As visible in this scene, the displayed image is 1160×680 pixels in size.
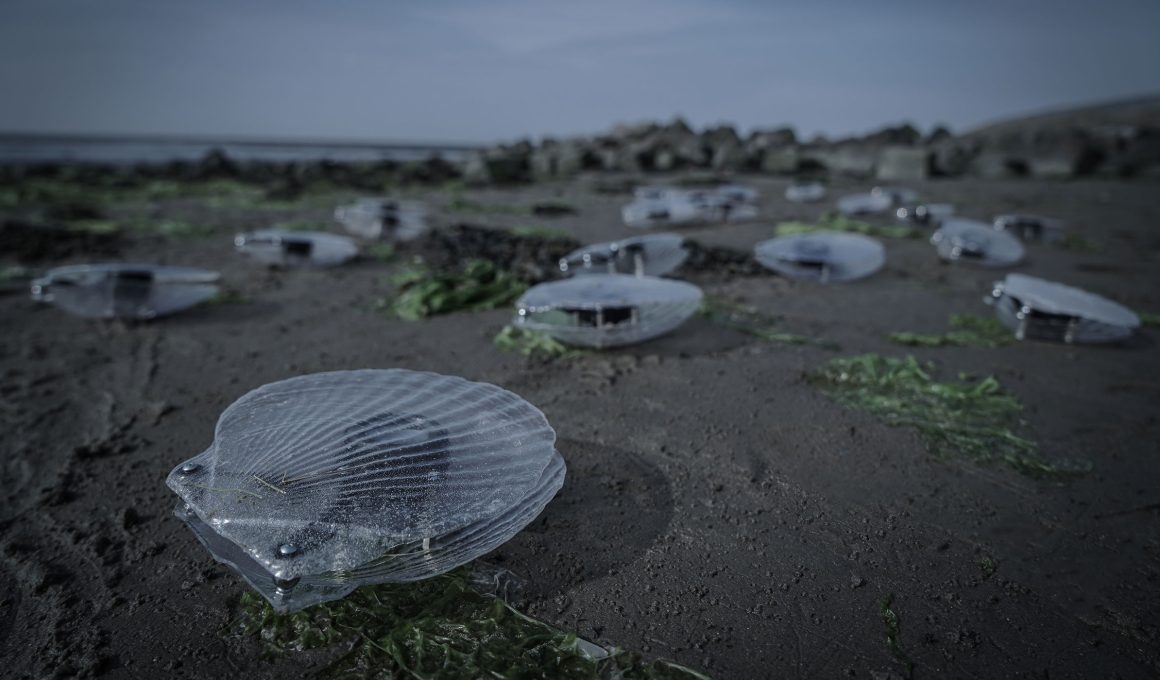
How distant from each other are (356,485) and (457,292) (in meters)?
2.93

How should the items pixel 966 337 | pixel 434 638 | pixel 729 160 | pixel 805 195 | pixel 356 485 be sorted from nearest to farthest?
pixel 434 638
pixel 356 485
pixel 966 337
pixel 805 195
pixel 729 160

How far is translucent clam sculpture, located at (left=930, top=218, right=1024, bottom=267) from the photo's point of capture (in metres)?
5.87

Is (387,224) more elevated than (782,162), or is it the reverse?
(782,162)

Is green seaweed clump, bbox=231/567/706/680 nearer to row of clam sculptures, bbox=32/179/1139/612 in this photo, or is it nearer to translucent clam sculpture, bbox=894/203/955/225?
row of clam sculptures, bbox=32/179/1139/612

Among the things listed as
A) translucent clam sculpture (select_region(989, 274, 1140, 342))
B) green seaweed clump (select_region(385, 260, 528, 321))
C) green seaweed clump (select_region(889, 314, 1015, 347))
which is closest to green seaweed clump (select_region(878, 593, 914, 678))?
green seaweed clump (select_region(889, 314, 1015, 347))

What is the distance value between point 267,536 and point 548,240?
18.0ft

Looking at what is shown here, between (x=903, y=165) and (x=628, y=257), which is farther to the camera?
(x=903, y=165)

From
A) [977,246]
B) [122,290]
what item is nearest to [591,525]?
[122,290]

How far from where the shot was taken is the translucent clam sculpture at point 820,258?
5.16m

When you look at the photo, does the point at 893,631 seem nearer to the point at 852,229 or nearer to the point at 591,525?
the point at 591,525

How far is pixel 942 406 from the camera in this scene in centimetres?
292

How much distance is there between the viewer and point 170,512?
2.10 metres

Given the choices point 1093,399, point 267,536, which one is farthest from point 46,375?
point 1093,399

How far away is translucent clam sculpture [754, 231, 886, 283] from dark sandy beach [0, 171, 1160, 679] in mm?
907
